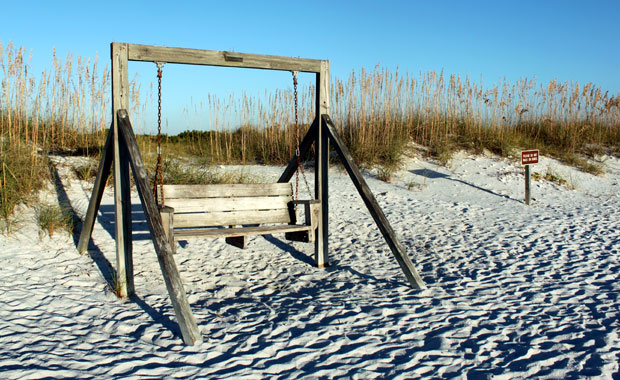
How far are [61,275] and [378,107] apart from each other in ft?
21.7

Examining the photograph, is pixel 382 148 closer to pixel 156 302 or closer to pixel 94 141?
pixel 94 141

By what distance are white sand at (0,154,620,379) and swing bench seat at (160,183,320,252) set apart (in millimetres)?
482

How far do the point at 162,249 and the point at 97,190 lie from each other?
5.18ft

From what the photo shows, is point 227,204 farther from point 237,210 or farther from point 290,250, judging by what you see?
point 290,250

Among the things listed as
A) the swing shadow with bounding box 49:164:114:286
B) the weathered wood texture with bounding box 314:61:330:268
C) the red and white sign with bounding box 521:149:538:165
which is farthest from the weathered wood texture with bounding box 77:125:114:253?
the red and white sign with bounding box 521:149:538:165

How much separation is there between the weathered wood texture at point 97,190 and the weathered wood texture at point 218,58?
2.38 feet

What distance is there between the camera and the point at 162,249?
3.20 meters

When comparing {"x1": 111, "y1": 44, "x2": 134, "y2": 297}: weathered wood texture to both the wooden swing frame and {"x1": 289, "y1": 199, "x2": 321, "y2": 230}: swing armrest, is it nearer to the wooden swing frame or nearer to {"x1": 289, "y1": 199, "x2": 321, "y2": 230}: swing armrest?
the wooden swing frame

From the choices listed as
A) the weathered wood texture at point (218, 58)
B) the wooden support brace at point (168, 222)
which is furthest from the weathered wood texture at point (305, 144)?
the wooden support brace at point (168, 222)

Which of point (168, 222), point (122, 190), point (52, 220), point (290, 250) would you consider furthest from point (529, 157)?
point (52, 220)

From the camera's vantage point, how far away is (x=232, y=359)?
8.71ft

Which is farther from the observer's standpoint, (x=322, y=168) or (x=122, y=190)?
(x=322, y=168)

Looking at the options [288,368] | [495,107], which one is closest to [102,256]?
[288,368]

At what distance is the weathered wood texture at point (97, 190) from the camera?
413 cm
